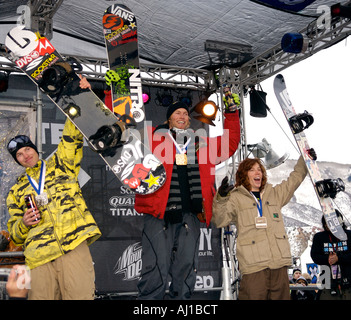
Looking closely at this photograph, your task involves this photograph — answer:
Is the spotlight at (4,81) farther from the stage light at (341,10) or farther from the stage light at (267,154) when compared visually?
the stage light at (341,10)

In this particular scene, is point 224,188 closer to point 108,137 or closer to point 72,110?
point 108,137

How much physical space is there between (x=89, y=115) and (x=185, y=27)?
245 centimetres

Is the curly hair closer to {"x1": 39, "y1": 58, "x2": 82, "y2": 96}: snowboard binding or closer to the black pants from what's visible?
the black pants

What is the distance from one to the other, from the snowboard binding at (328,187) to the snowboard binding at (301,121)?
0.48 m

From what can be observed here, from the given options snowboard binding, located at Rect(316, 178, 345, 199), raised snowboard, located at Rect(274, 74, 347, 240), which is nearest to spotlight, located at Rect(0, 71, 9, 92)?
raised snowboard, located at Rect(274, 74, 347, 240)

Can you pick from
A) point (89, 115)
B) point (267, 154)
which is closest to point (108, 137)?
point (89, 115)

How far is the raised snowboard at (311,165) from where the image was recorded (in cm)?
332

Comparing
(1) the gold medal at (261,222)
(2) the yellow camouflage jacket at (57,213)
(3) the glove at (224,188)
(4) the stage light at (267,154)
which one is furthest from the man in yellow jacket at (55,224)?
(4) the stage light at (267,154)

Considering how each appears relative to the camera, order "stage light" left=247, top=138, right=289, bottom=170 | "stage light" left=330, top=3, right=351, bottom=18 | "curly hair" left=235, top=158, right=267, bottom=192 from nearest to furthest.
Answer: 1. "curly hair" left=235, top=158, right=267, bottom=192
2. "stage light" left=330, top=3, right=351, bottom=18
3. "stage light" left=247, top=138, right=289, bottom=170

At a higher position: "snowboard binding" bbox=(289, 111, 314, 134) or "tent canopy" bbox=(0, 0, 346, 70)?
"tent canopy" bbox=(0, 0, 346, 70)

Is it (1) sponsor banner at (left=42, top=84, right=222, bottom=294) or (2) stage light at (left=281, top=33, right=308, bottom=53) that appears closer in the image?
(2) stage light at (left=281, top=33, right=308, bottom=53)

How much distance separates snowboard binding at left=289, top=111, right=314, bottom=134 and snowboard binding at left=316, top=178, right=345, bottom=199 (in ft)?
1.56

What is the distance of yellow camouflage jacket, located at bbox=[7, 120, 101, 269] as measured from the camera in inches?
104

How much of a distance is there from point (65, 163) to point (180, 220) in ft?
2.79
